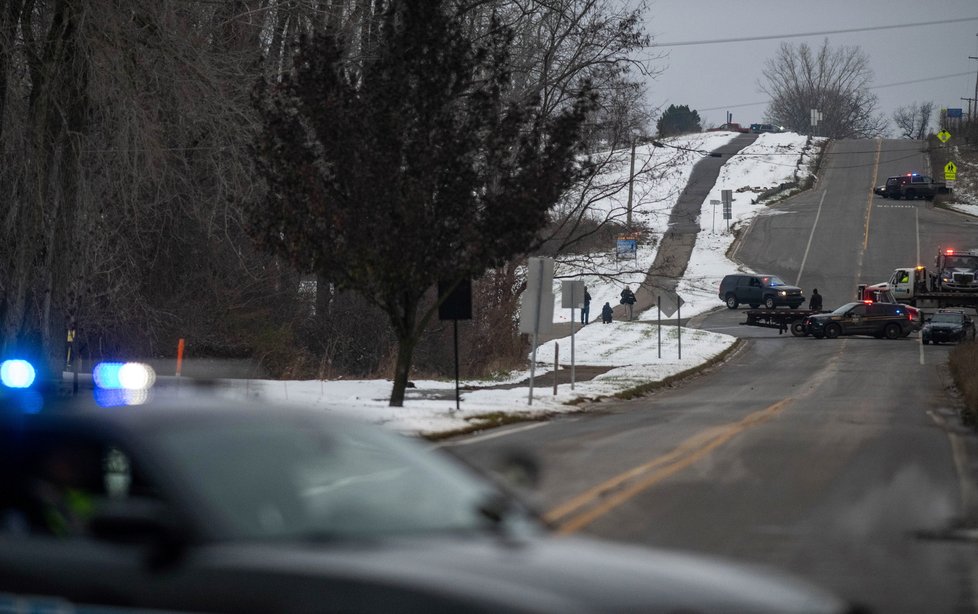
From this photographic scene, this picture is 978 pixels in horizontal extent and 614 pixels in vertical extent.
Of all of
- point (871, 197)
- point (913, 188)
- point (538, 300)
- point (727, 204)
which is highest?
point (913, 188)

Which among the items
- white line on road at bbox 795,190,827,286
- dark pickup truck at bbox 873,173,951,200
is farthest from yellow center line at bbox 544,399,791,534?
dark pickup truck at bbox 873,173,951,200

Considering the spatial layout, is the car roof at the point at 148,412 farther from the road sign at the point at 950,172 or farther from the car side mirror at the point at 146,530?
the road sign at the point at 950,172

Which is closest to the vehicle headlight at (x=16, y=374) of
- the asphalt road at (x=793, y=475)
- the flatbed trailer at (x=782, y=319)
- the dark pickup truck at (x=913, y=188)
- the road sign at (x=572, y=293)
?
the asphalt road at (x=793, y=475)

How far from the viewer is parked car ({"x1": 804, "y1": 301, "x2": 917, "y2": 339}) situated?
54969 mm

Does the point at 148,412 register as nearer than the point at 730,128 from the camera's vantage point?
Yes

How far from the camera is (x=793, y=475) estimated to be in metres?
14.6

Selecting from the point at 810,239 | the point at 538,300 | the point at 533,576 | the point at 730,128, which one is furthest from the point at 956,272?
the point at 730,128

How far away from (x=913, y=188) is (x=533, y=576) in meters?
94.2

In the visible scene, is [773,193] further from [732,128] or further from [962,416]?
[962,416]

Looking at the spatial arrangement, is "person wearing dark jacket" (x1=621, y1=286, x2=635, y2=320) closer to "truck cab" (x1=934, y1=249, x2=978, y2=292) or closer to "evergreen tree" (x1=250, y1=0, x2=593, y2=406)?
"truck cab" (x1=934, y1=249, x2=978, y2=292)

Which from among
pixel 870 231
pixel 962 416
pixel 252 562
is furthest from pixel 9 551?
pixel 870 231

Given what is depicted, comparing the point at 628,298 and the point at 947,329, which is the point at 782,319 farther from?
the point at 947,329

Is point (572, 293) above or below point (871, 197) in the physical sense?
below

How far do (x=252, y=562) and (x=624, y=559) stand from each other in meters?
1.26
